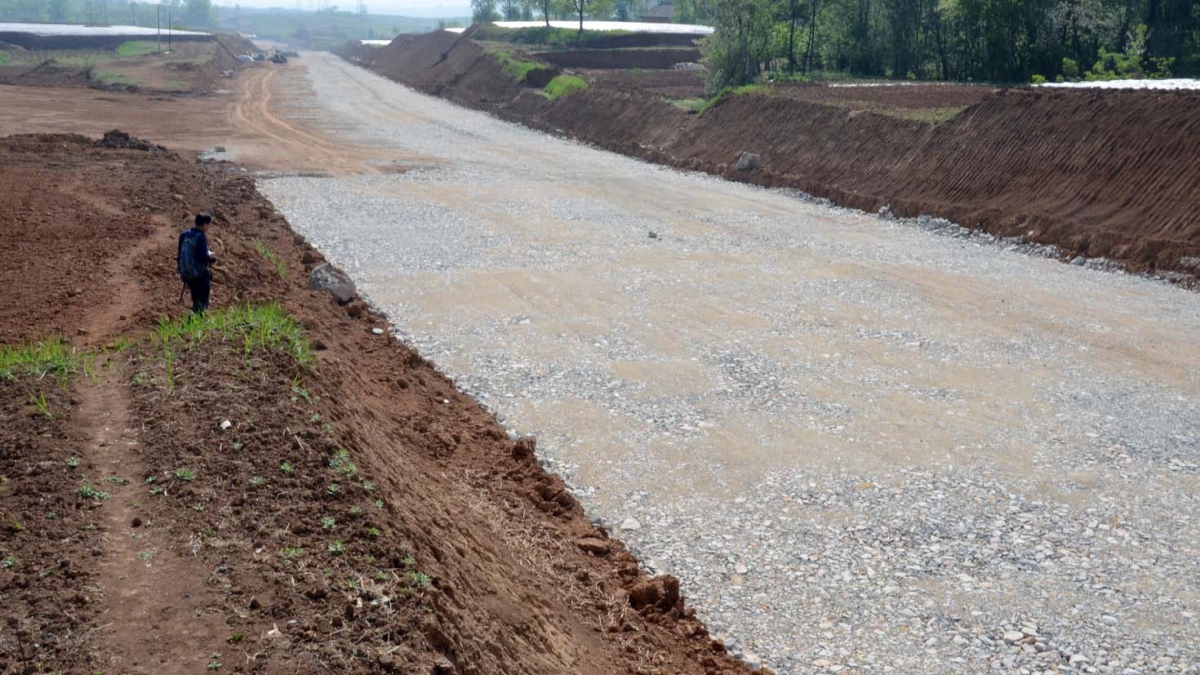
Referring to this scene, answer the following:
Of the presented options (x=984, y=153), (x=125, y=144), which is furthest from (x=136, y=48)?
(x=984, y=153)

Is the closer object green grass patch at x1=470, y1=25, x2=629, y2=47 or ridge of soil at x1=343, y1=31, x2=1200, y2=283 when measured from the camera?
ridge of soil at x1=343, y1=31, x2=1200, y2=283

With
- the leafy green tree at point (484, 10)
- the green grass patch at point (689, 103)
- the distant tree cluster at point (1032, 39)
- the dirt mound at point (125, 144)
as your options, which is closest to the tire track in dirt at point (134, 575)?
the dirt mound at point (125, 144)

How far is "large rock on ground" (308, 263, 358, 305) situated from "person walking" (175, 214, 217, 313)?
4.68m

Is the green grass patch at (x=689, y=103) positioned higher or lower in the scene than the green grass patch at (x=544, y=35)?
lower

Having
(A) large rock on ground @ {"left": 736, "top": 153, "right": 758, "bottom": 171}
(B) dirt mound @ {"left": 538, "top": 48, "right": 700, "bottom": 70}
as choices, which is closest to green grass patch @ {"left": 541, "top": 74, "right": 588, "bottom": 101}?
(A) large rock on ground @ {"left": 736, "top": 153, "right": 758, "bottom": 171}

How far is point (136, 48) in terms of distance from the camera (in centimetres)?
9469

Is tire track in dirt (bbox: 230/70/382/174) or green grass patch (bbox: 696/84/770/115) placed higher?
green grass patch (bbox: 696/84/770/115)

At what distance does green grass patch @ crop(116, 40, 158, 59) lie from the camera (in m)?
91.0

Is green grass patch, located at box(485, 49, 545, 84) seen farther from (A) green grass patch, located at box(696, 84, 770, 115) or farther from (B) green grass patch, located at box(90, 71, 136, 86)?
(B) green grass patch, located at box(90, 71, 136, 86)

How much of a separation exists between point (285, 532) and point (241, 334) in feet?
13.9

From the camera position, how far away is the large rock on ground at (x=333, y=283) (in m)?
17.5

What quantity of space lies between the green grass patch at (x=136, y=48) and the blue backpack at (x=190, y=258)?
286 ft

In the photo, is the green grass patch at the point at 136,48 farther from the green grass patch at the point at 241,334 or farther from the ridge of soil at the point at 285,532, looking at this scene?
the green grass patch at the point at 241,334

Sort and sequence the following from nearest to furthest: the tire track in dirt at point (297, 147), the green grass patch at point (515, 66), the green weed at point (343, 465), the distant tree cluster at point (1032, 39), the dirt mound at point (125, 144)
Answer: the green weed at point (343, 465)
the dirt mound at point (125, 144)
the tire track in dirt at point (297, 147)
the distant tree cluster at point (1032, 39)
the green grass patch at point (515, 66)
